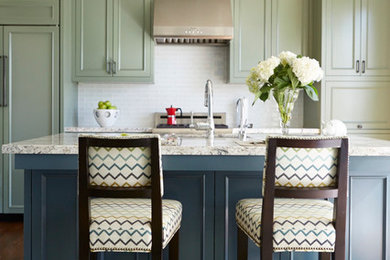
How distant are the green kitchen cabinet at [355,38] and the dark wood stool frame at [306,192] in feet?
8.20

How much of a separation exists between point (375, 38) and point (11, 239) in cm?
369

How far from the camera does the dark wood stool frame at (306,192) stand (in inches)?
57.7

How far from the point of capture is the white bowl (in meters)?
4.02

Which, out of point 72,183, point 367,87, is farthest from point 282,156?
point 367,87

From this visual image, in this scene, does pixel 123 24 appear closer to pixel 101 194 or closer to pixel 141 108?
pixel 141 108

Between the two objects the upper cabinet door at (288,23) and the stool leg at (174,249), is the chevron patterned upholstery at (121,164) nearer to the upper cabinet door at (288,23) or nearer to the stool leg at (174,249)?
the stool leg at (174,249)

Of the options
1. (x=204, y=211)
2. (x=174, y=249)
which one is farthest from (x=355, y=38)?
(x=174, y=249)

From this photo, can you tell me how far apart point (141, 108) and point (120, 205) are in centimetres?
273

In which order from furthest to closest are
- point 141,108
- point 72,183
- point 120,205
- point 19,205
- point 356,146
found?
1. point 141,108
2. point 19,205
3. point 72,183
4. point 356,146
5. point 120,205

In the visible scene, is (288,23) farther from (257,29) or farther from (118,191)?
(118,191)

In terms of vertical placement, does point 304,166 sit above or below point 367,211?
above

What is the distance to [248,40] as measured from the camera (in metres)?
3.99

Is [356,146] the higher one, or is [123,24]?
[123,24]

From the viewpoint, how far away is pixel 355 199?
200 centimetres
